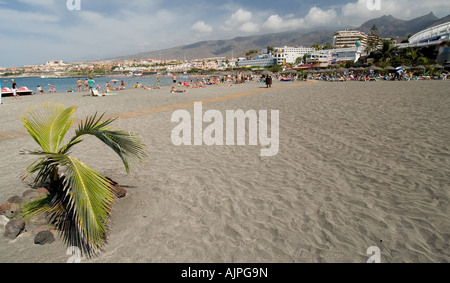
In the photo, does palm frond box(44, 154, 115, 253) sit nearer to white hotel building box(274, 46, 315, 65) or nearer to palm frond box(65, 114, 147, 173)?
palm frond box(65, 114, 147, 173)

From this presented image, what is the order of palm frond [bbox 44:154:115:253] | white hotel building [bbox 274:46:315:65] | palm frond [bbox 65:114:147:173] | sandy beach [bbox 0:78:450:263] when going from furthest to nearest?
white hotel building [bbox 274:46:315:65]
palm frond [bbox 65:114:147:173]
sandy beach [bbox 0:78:450:263]
palm frond [bbox 44:154:115:253]

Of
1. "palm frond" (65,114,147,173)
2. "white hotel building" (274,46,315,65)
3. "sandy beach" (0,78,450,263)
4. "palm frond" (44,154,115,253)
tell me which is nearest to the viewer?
"palm frond" (44,154,115,253)

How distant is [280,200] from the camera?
3.55 metres

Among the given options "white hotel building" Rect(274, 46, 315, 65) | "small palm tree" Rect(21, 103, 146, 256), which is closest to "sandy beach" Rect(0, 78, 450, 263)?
"small palm tree" Rect(21, 103, 146, 256)

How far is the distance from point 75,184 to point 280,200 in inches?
101

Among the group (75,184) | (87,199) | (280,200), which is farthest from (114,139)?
(280,200)

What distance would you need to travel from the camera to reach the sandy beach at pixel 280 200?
2580mm

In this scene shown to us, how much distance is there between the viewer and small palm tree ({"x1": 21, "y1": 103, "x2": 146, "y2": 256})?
241 cm

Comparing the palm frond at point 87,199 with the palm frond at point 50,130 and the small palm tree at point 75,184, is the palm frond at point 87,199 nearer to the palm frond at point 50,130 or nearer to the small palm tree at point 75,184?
the small palm tree at point 75,184

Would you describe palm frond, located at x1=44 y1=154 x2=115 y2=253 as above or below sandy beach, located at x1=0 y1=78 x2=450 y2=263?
above

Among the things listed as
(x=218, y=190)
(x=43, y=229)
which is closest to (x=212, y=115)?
(x=218, y=190)

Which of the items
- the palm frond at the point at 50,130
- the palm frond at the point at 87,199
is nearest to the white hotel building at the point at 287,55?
the palm frond at the point at 50,130

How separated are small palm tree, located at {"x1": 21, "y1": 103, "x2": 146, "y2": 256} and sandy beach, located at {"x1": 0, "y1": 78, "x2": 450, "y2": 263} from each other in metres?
0.22
